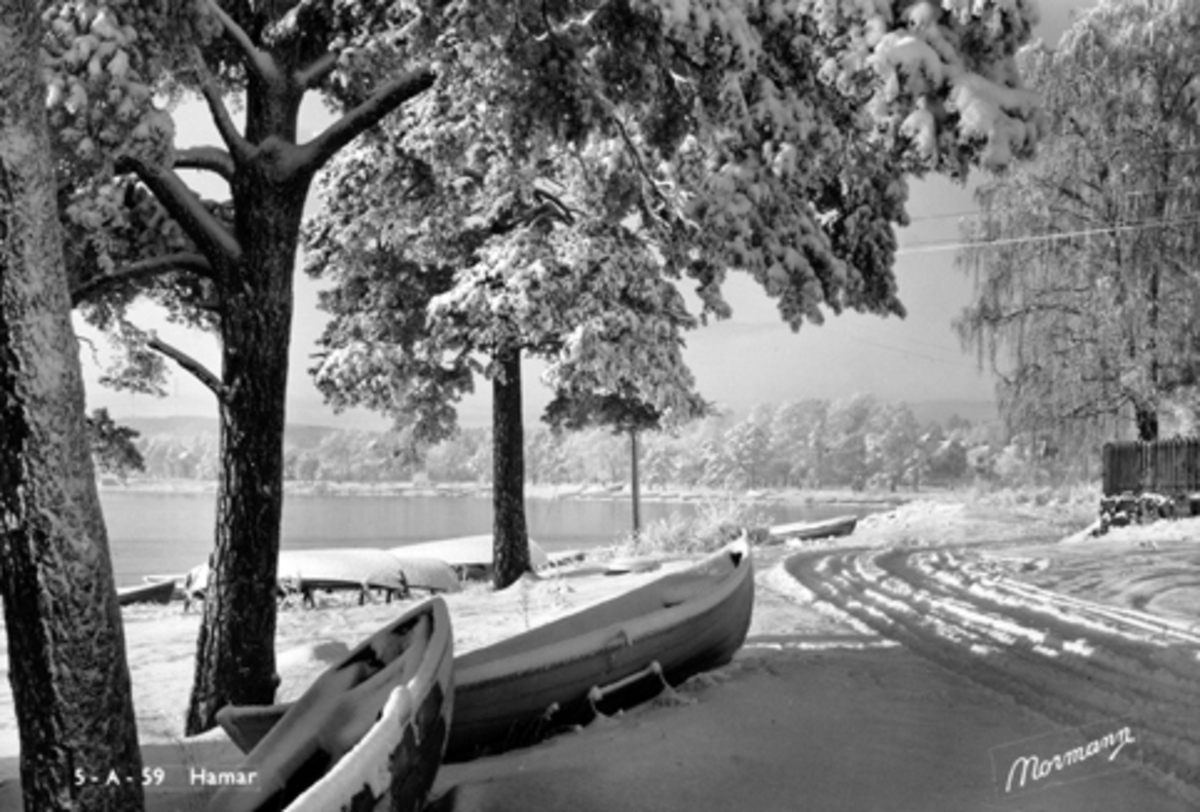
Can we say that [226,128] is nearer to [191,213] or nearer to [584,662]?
[191,213]

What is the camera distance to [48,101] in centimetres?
596

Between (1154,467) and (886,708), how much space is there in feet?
63.1

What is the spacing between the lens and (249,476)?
26.7 feet

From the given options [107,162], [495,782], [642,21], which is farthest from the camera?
[642,21]

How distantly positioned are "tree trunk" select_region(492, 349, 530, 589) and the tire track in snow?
18.3 ft

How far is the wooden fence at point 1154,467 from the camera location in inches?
885

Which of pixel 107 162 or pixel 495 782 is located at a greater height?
pixel 107 162

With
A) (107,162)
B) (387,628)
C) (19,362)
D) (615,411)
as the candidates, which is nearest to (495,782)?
(387,628)

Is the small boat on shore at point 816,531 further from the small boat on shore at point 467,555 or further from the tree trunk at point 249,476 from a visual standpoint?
the tree trunk at point 249,476

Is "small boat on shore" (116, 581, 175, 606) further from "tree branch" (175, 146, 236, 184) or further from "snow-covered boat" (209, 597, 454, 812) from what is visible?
"snow-covered boat" (209, 597, 454, 812)

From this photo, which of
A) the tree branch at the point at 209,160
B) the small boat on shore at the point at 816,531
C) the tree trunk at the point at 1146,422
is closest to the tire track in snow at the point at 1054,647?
the tree branch at the point at 209,160

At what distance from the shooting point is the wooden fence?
73.8 ft

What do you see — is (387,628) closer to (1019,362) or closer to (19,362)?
(19,362)

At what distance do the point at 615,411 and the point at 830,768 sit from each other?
12955 millimetres
